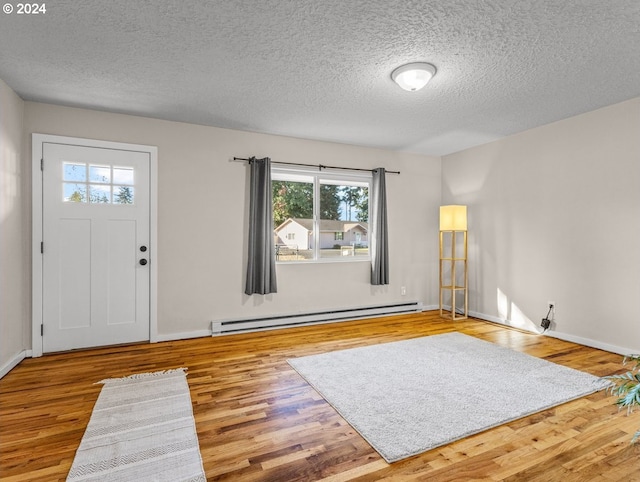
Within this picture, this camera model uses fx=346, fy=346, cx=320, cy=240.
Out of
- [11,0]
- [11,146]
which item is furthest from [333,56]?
[11,146]

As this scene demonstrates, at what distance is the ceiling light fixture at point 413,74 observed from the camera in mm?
2648

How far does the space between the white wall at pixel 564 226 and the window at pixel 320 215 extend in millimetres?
1677

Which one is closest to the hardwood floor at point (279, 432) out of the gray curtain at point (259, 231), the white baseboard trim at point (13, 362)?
the white baseboard trim at point (13, 362)

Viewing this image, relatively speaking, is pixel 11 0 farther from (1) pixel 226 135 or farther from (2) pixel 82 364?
(2) pixel 82 364

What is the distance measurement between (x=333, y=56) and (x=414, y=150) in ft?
9.95

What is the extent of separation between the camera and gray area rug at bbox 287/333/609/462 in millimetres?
2102

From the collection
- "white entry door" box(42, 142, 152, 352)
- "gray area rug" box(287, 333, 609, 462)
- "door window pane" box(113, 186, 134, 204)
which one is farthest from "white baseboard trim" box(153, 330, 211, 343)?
"door window pane" box(113, 186, 134, 204)

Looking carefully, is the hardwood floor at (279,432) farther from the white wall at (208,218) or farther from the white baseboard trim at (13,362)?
the white wall at (208,218)

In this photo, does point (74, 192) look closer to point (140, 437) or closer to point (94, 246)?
point (94, 246)

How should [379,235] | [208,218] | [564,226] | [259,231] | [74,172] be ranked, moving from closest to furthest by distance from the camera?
[74,172] < [564,226] < [208,218] < [259,231] < [379,235]

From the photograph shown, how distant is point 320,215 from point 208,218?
5.01 ft

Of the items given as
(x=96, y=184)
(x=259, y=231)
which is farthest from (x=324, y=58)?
(x=96, y=184)

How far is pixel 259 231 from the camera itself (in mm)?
4242

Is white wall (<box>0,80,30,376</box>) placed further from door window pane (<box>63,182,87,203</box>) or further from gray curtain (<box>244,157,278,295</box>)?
gray curtain (<box>244,157,278,295</box>)
